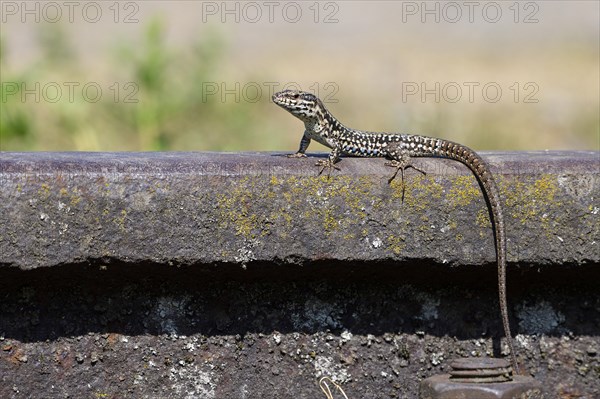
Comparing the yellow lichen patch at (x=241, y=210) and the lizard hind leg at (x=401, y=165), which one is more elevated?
the lizard hind leg at (x=401, y=165)

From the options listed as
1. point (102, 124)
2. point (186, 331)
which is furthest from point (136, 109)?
point (186, 331)

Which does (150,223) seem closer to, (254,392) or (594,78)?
(254,392)

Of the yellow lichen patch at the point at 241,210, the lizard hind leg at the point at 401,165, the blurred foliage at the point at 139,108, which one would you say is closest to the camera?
the yellow lichen patch at the point at 241,210

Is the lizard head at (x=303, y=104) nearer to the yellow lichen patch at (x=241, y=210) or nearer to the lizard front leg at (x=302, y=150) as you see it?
the lizard front leg at (x=302, y=150)

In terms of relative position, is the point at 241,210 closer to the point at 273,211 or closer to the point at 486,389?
the point at 273,211

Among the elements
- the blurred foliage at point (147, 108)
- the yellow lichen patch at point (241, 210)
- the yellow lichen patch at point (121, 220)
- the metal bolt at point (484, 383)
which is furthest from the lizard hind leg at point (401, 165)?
the blurred foliage at point (147, 108)

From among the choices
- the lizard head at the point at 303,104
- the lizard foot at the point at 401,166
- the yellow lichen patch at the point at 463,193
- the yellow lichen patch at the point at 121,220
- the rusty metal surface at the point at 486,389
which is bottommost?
the rusty metal surface at the point at 486,389

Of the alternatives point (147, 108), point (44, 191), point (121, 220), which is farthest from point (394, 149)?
point (147, 108)
